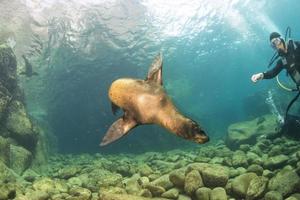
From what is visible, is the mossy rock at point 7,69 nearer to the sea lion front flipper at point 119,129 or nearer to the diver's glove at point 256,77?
the diver's glove at point 256,77

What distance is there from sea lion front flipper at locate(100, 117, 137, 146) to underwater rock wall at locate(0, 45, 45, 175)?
8949mm

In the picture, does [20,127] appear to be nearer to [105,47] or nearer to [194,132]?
[194,132]

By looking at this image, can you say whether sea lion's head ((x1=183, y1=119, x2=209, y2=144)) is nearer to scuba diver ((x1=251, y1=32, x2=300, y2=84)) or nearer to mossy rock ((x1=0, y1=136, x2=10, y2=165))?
scuba diver ((x1=251, y1=32, x2=300, y2=84))

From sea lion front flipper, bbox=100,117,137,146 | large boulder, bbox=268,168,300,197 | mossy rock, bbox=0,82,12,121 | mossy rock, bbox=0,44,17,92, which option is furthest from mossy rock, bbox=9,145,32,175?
sea lion front flipper, bbox=100,117,137,146

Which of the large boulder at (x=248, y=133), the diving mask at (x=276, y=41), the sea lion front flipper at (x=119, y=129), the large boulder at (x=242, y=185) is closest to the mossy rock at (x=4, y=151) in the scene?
the large boulder at (x=242, y=185)

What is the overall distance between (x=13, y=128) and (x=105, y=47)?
1524 centimetres

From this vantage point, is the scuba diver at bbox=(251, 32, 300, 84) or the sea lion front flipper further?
the scuba diver at bbox=(251, 32, 300, 84)

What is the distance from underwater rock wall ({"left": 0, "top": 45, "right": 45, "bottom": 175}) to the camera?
1114 centimetres

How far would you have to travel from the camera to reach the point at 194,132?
5.85 ft

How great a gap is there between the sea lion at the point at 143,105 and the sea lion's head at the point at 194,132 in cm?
4

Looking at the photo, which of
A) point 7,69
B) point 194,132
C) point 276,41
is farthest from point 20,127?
point 194,132

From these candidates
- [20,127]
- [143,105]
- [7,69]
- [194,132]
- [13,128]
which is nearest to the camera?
[194,132]

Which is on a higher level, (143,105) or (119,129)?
(143,105)

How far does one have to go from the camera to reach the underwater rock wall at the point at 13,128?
11143 mm
